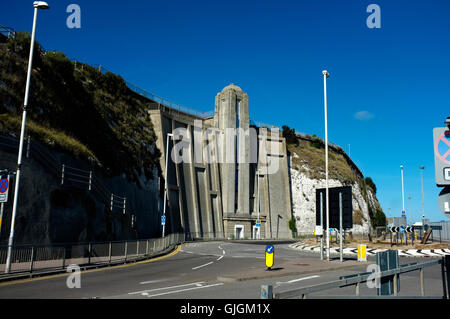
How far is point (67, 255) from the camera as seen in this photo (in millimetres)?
16562

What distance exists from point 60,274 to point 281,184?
180ft

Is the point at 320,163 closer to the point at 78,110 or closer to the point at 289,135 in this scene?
the point at 289,135

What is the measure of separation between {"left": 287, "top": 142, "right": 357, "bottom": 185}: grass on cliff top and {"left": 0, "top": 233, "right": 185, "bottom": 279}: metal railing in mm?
54004

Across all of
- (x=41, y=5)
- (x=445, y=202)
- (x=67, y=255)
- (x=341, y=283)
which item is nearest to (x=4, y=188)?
(x=67, y=255)

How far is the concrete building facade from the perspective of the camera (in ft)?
174

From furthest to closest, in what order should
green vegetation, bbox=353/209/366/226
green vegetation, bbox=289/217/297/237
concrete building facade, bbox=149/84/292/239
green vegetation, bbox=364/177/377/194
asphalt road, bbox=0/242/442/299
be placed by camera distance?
green vegetation, bbox=364/177/377/194
green vegetation, bbox=353/209/366/226
green vegetation, bbox=289/217/297/237
concrete building facade, bbox=149/84/292/239
asphalt road, bbox=0/242/442/299

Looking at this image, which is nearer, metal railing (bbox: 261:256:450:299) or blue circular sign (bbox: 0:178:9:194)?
metal railing (bbox: 261:256:450:299)

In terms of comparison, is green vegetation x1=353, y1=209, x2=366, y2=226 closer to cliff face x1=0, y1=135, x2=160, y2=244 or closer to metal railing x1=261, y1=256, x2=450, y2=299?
cliff face x1=0, y1=135, x2=160, y2=244

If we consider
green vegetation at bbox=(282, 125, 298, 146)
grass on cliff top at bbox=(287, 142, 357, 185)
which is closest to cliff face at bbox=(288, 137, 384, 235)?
grass on cliff top at bbox=(287, 142, 357, 185)

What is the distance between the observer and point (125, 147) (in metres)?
41.5

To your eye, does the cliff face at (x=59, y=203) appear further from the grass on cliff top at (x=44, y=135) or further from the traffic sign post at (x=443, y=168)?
the traffic sign post at (x=443, y=168)

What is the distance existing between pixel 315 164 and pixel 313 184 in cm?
499

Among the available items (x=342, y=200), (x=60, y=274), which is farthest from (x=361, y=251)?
(x=60, y=274)

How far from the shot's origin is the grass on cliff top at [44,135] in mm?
21188
